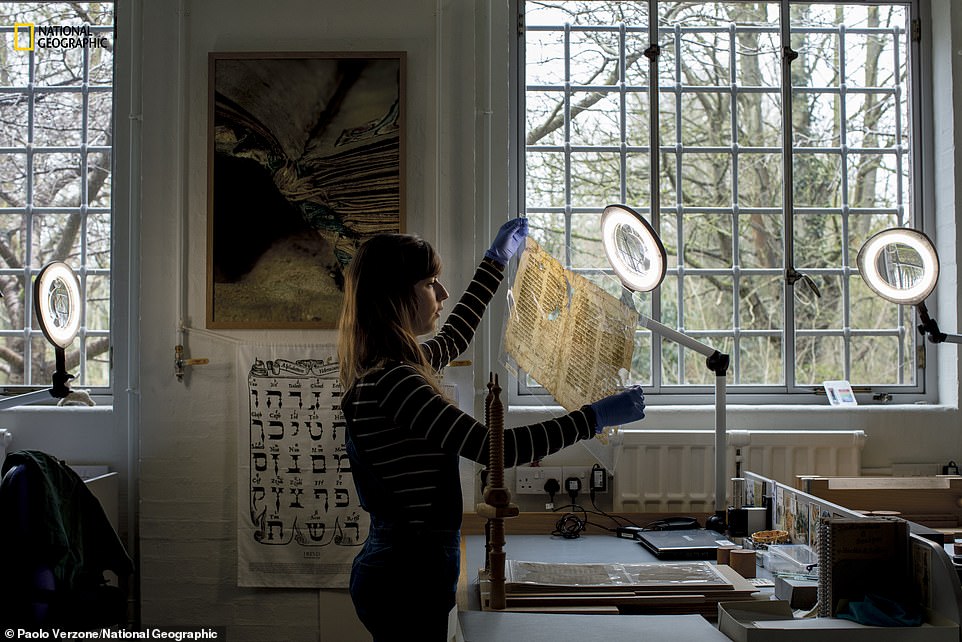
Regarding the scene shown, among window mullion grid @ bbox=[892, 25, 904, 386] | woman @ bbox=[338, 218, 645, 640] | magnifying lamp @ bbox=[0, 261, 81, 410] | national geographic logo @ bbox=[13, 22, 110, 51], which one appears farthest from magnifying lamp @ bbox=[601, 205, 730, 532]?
national geographic logo @ bbox=[13, 22, 110, 51]

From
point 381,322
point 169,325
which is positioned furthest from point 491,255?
point 169,325

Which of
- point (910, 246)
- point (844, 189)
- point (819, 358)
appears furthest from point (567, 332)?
point (844, 189)

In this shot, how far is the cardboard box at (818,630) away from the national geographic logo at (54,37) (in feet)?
10.3

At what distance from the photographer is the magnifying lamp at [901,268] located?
2.50 meters

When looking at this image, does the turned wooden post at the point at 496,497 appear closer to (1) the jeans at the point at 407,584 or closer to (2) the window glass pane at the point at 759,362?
(1) the jeans at the point at 407,584

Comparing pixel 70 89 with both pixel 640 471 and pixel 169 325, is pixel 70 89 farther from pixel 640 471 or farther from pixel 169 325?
pixel 640 471

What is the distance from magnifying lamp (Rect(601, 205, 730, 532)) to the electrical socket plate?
0.56m

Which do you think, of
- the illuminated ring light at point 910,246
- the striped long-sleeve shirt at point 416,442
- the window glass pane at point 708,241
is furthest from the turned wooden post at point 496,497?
the window glass pane at point 708,241

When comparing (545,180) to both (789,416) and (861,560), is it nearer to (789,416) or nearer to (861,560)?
(789,416)

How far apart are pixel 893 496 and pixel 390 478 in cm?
170

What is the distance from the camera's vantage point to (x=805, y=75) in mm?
3348

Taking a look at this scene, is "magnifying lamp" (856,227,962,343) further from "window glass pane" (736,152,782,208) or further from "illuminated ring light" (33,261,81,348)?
"illuminated ring light" (33,261,81,348)

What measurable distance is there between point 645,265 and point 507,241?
0.41 meters

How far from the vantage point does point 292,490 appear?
299cm
